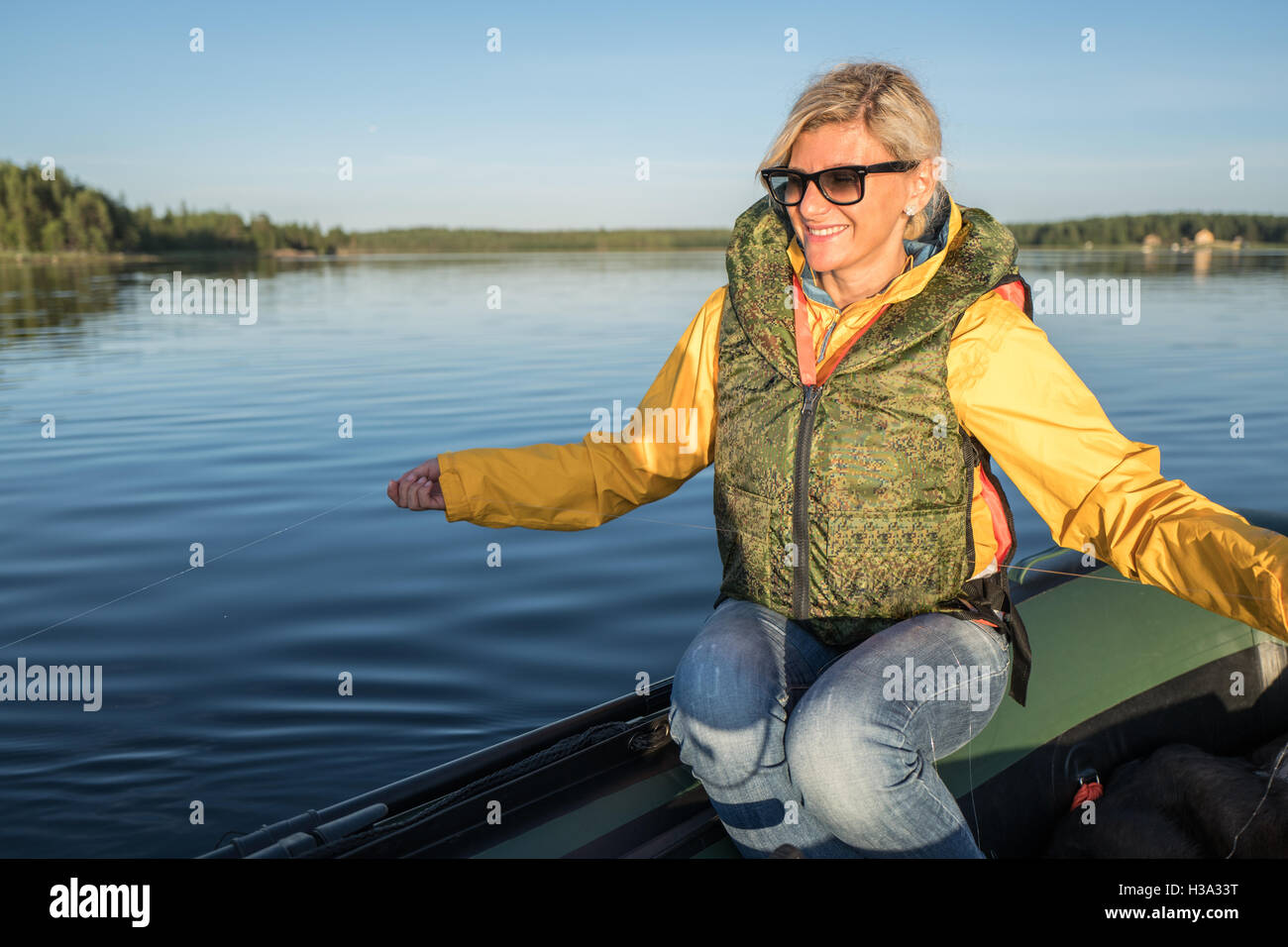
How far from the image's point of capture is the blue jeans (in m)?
1.73

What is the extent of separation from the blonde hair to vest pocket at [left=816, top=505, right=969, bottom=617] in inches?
27.7

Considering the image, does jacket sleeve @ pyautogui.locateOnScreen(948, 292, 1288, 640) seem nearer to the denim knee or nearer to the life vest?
the life vest

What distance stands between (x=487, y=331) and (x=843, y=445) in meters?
15.1

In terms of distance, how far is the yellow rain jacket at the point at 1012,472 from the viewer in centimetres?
165

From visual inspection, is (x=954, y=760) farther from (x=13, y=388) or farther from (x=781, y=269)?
(x=13, y=388)

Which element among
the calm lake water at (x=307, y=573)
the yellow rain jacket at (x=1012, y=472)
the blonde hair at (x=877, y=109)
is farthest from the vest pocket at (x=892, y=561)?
the calm lake water at (x=307, y=573)

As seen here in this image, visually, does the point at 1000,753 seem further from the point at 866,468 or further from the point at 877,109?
the point at 877,109

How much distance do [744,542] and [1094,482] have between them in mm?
673

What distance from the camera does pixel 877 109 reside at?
2014 mm

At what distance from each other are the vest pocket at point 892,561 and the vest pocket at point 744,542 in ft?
0.44

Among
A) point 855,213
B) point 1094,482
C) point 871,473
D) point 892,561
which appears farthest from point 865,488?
point 855,213

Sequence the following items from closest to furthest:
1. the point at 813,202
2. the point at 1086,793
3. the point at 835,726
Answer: the point at 835,726
the point at 813,202
the point at 1086,793
